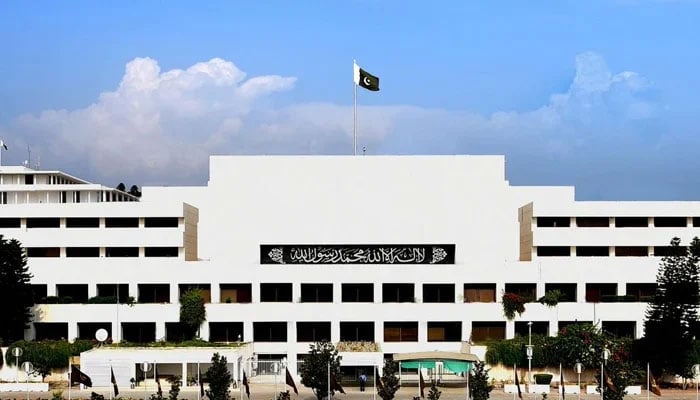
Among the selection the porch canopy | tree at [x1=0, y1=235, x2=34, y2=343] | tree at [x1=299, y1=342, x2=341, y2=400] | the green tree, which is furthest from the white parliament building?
the green tree

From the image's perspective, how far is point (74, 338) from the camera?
62.4 metres

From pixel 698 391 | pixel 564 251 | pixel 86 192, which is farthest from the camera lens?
pixel 86 192

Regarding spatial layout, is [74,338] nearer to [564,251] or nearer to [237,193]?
[237,193]

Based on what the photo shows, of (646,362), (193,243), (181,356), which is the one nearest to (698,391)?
(646,362)

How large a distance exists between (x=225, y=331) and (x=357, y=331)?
7967mm

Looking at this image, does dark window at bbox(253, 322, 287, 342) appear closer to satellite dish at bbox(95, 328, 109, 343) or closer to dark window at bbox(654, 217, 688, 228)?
satellite dish at bbox(95, 328, 109, 343)

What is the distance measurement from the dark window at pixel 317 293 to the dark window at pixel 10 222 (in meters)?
19.0

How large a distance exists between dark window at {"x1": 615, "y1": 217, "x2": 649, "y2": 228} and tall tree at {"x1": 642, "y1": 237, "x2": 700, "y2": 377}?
654 cm

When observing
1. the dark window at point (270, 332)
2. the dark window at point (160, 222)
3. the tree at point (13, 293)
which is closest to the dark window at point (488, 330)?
the dark window at point (270, 332)

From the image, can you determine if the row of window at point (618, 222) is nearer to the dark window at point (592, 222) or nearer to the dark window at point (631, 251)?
the dark window at point (592, 222)

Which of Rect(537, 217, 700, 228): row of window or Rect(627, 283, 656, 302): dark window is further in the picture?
Rect(537, 217, 700, 228): row of window

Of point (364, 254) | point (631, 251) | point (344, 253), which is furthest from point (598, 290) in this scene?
point (344, 253)

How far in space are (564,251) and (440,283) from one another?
29.2ft

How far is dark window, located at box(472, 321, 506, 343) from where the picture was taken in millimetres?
62781
